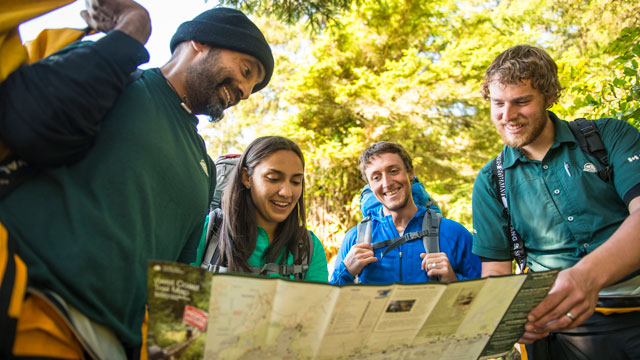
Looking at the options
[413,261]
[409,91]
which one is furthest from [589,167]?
[409,91]

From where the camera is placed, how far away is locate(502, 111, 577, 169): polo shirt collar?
201 cm

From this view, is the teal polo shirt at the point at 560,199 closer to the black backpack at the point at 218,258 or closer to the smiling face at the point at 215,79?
the black backpack at the point at 218,258

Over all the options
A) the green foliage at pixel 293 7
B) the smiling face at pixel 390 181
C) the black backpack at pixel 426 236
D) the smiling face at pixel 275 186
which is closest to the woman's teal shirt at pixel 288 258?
the smiling face at pixel 275 186

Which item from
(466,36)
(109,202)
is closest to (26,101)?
(109,202)

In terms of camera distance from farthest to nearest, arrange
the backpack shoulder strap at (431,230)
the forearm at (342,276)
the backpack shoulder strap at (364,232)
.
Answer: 1. the backpack shoulder strap at (364,232)
2. the backpack shoulder strap at (431,230)
3. the forearm at (342,276)

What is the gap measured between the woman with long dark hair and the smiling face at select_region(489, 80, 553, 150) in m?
1.48

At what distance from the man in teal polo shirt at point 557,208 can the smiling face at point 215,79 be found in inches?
59.0

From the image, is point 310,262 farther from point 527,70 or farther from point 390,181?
point 527,70

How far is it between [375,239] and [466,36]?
11.0 m

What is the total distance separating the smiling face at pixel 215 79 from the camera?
1.64 m

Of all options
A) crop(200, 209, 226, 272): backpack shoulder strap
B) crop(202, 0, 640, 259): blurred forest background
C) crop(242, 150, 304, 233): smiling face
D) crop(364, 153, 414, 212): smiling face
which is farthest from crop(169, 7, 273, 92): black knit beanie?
crop(202, 0, 640, 259): blurred forest background

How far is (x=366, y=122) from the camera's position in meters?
11.4

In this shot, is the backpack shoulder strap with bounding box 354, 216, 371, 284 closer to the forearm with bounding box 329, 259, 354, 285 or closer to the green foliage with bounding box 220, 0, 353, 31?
the forearm with bounding box 329, 259, 354, 285

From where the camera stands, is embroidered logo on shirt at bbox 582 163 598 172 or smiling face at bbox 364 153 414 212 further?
smiling face at bbox 364 153 414 212
